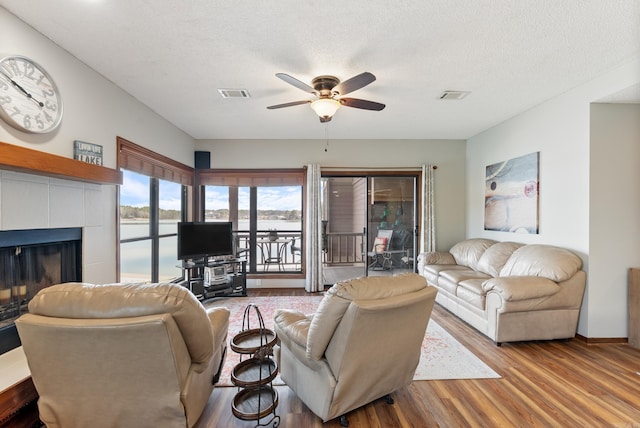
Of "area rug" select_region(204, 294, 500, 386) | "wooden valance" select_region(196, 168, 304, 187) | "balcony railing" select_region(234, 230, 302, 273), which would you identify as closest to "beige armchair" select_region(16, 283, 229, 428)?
"area rug" select_region(204, 294, 500, 386)

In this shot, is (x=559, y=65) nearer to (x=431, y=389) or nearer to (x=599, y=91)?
(x=599, y=91)

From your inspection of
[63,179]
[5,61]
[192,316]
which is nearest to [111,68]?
[5,61]

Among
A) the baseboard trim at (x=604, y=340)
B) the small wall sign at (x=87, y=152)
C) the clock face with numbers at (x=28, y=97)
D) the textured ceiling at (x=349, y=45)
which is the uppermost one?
the textured ceiling at (x=349, y=45)

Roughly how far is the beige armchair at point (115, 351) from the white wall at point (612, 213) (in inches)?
147

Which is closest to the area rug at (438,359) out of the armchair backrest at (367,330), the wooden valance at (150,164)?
the armchair backrest at (367,330)

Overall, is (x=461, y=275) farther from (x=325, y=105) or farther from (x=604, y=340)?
(x=325, y=105)

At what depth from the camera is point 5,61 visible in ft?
6.00

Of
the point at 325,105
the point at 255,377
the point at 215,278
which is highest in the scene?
the point at 325,105

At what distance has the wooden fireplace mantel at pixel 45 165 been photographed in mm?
1649

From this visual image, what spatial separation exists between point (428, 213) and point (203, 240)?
12.4 feet

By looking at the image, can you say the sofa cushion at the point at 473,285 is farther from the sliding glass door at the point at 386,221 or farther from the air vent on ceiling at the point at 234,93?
the air vent on ceiling at the point at 234,93

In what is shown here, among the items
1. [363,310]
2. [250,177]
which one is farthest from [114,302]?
[250,177]

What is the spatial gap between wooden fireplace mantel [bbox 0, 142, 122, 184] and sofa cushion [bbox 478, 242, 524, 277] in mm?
4410

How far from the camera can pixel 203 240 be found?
422 cm
